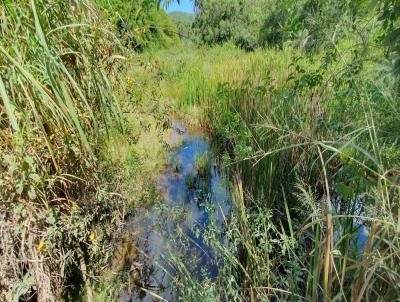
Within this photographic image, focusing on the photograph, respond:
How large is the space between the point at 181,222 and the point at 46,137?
155 cm

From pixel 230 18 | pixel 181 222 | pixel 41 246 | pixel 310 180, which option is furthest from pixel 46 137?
pixel 230 18

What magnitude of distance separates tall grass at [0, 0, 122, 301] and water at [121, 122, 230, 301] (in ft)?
1.37

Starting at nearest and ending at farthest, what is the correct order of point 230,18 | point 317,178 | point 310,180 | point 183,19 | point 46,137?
point 46,137, point 317,178, point 310,180, point 230,18, point 183,19

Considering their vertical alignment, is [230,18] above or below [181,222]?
above

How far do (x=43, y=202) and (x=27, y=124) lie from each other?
409 mm

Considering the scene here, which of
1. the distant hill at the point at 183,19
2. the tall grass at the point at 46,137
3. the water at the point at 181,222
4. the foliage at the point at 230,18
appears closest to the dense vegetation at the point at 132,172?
the tall grass at the point at 46,137

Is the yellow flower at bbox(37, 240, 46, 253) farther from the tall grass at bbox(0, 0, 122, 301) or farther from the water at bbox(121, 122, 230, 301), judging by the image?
the water at bbox(121, 122, 230, 301)

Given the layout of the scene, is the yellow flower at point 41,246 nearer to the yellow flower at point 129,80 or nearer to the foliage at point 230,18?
the yellow flower at point 129,80

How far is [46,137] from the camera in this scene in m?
1.29

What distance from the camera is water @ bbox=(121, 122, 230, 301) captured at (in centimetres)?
189

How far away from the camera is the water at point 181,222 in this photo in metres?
1.89

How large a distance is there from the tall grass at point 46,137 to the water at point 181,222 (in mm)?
419

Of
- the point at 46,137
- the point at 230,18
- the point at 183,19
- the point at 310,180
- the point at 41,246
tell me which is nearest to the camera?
the point at 46,137

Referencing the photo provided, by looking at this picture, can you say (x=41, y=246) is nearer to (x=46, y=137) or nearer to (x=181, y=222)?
(x=46, y=137)
